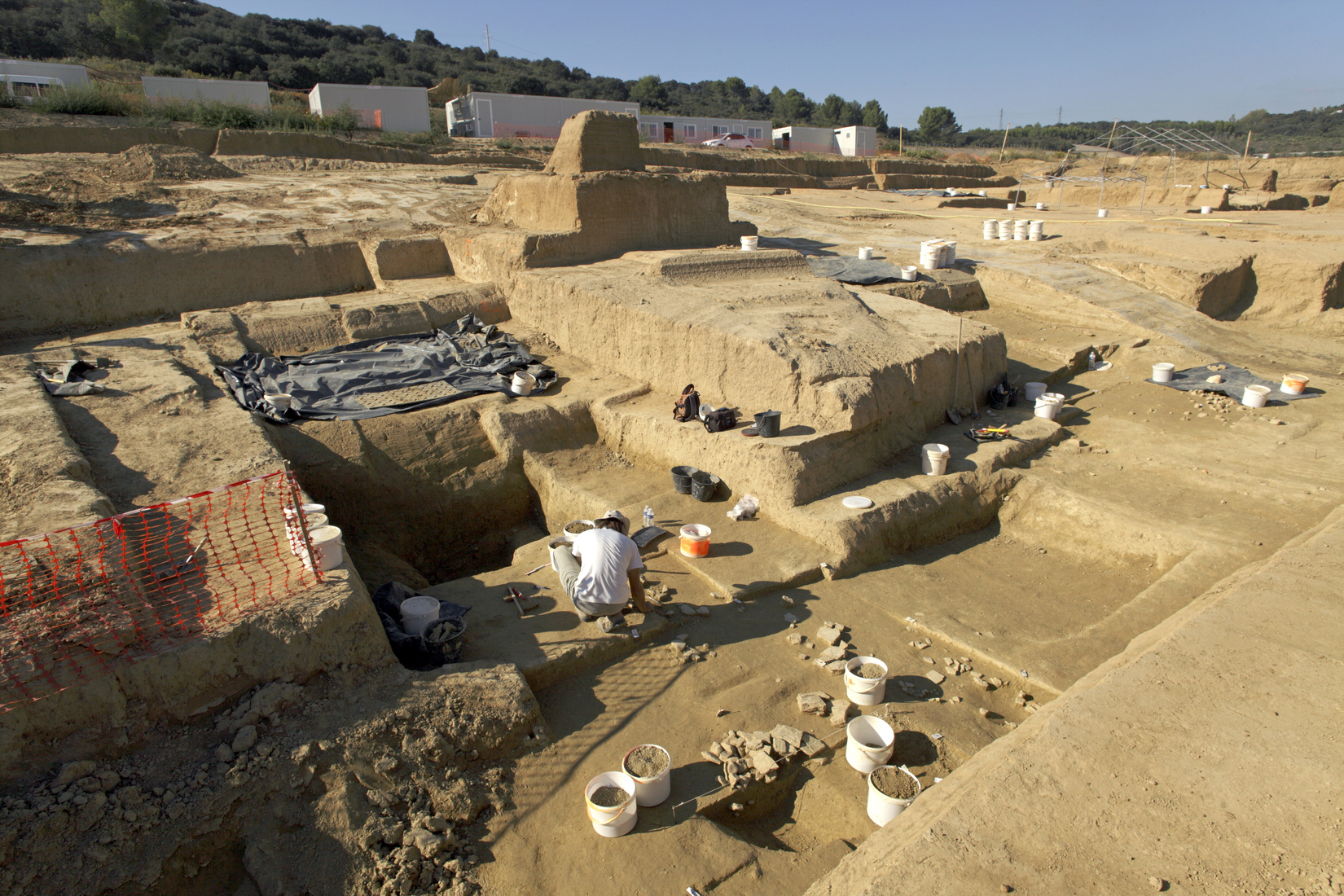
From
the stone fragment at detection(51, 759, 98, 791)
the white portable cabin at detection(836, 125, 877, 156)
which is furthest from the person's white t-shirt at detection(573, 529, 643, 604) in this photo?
the white portable cabin at detection(836, 125, 877, 156)

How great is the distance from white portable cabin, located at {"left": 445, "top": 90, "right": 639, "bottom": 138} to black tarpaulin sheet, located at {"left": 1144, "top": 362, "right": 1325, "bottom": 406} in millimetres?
22674

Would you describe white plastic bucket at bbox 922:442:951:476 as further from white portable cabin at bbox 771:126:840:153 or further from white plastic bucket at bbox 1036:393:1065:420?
white portable cabin at bbox 771:126:840:153

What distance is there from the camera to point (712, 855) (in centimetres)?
292

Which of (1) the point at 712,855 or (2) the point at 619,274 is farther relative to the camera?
(2) the point at 619,274

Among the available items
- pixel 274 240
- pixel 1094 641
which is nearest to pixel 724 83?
pixel 274 240

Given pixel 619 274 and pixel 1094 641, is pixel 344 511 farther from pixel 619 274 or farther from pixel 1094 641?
pixel 1094 641

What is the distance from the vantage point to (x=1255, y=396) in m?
6.68

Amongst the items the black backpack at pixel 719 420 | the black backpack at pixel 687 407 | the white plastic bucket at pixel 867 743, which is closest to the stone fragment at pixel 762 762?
the white plastic bucket at pixel 867 743

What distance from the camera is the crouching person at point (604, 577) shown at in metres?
3.94

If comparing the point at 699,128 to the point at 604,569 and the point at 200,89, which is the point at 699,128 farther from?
the point at 604,569

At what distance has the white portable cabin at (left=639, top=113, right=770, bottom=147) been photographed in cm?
3331

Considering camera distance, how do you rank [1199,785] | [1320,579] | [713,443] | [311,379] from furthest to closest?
[311,379], [713,443], [1320,579], [1199,785]

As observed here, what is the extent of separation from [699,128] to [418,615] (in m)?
35.5

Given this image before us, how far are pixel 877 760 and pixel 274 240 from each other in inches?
346
